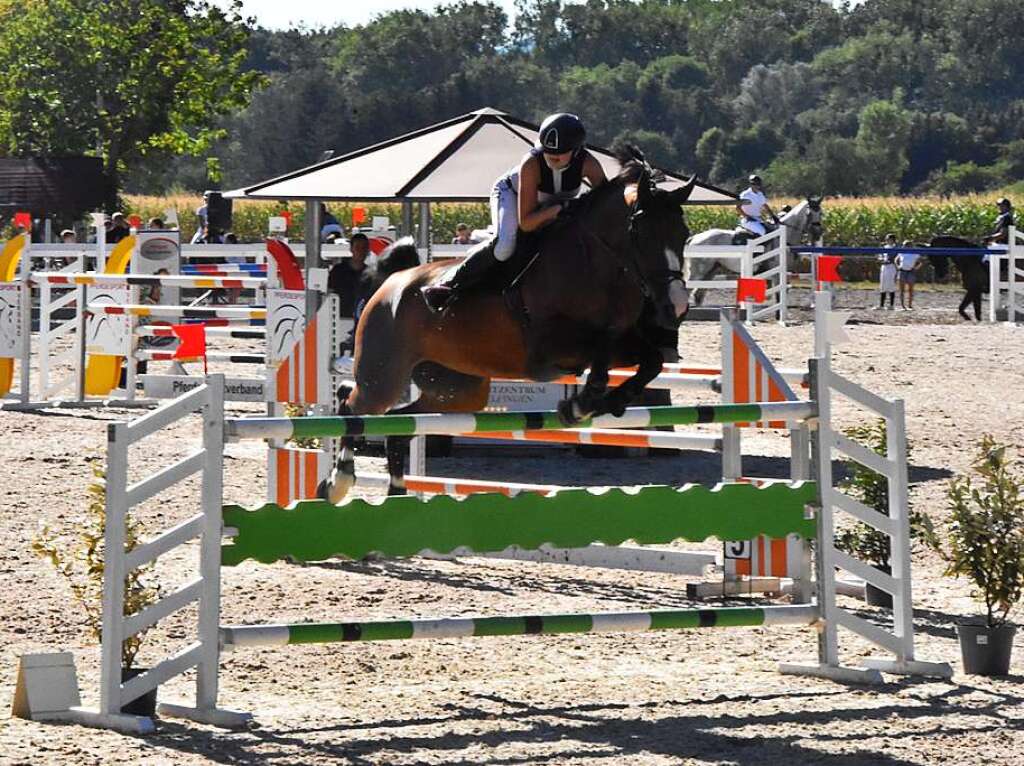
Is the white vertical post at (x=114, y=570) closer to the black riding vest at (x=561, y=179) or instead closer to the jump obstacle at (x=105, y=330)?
the black riding vest at (x=561, y=179)

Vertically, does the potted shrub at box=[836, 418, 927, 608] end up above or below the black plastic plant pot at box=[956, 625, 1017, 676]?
above

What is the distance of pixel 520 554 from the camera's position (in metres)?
7.71

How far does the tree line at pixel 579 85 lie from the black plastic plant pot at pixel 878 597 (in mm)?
36369

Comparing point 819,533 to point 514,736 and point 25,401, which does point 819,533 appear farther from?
point 25,401

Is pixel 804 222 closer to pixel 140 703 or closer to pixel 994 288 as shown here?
pixel 994 288

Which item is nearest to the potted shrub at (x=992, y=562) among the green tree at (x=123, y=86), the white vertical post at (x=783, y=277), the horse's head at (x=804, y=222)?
the white vertical post at (x=783, y=277)

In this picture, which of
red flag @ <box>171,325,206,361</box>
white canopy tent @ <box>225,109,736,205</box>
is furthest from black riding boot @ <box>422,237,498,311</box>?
white canopy tent @ <box>225,109,736,205</box>

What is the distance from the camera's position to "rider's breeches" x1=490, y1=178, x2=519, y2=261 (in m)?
7.17

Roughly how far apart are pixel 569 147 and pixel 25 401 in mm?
9484

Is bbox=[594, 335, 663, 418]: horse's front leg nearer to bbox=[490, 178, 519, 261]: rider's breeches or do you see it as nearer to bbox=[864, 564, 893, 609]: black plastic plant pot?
bbox=[490, 178, 519, 261]: rider's breeches

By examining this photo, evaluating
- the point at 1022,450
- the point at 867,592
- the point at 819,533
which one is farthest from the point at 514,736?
the point at 1022,450

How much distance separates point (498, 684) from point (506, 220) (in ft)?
6.58

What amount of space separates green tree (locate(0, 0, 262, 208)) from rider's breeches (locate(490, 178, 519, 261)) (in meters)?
35.6

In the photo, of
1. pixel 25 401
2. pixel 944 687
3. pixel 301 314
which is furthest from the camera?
pixel 25 401
